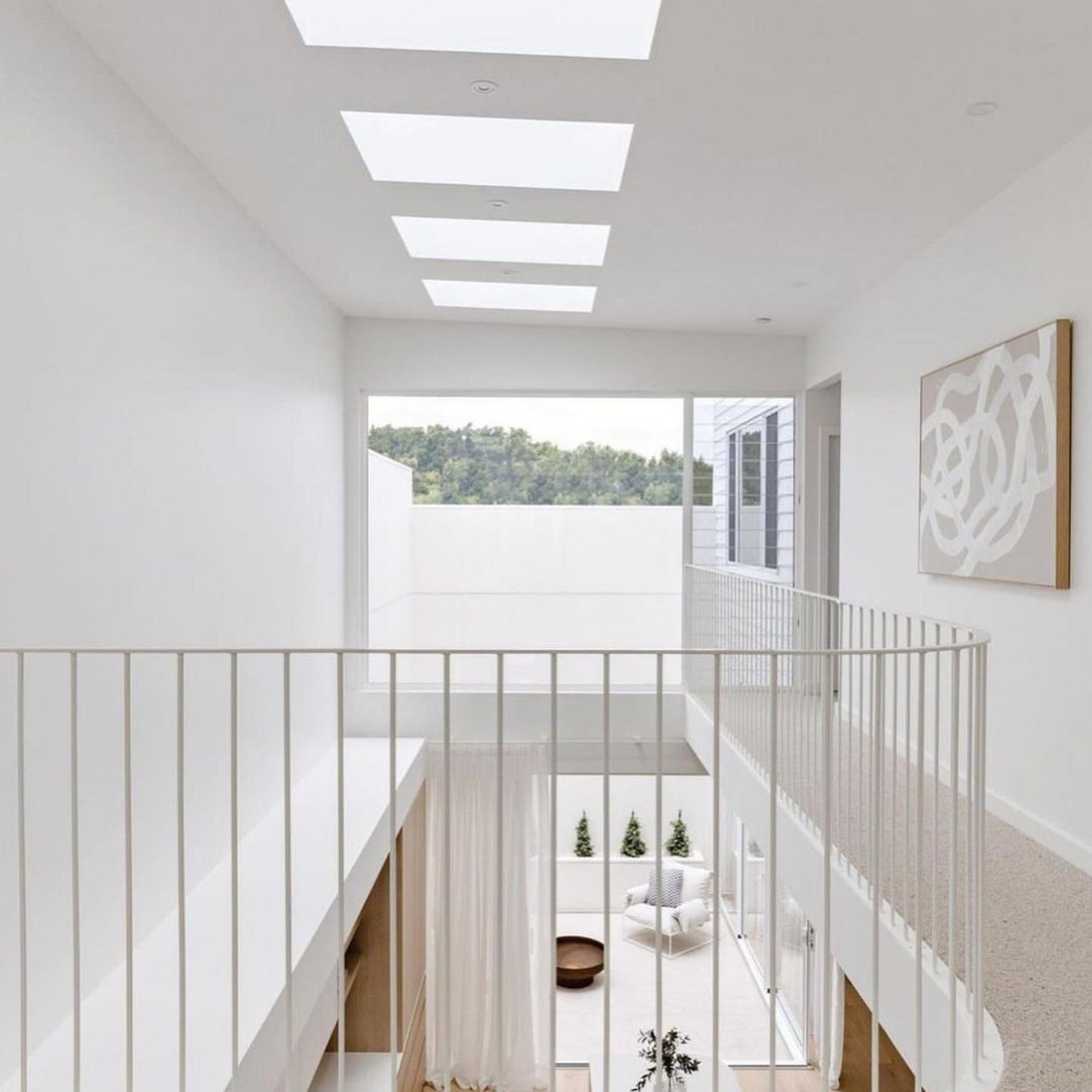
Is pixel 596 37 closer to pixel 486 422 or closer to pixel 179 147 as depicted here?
pixel 179 147

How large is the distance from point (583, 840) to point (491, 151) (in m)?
7.75

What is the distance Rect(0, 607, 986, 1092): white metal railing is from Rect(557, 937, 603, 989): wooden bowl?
8.22 ft

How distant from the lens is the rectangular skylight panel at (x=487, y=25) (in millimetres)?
2943

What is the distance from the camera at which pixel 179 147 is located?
12.7ft

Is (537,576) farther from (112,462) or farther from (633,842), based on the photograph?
(112,462)

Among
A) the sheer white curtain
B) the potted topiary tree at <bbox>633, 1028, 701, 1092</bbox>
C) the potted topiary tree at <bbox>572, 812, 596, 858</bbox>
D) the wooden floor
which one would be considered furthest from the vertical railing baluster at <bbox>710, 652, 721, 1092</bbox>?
the potted topiary tree at <bbox>572, 812, 596, 858</bbox>

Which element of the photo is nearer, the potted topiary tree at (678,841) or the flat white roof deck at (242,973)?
the flat white roof deck at (242,973)

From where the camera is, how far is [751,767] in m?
4.75

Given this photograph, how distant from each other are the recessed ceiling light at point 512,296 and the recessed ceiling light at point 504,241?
516 mm

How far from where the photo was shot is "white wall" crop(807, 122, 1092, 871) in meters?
3.52

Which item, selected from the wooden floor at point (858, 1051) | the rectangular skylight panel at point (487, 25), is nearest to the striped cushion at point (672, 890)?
the wooden floor at point (858, 1051)

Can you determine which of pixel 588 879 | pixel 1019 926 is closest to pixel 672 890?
pixel 588 879

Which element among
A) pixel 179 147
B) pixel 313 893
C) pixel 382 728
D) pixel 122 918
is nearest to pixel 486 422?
pixel 382 728

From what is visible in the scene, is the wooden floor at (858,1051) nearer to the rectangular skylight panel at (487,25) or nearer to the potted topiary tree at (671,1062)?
the potted topiary tree at (671,1062)
